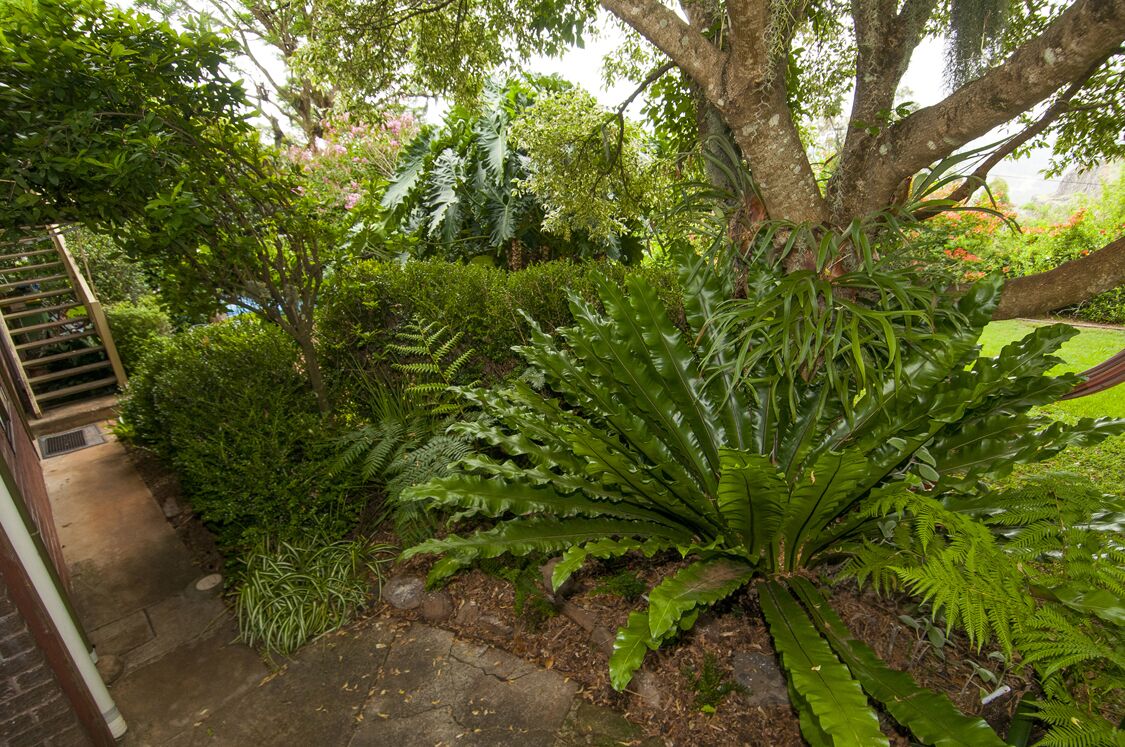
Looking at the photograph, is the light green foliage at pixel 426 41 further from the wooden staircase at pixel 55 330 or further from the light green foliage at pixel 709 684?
the wooden staircase at pixel 55 330

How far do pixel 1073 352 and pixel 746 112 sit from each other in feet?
14.9

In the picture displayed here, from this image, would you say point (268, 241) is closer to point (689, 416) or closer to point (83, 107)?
point (83, 107)

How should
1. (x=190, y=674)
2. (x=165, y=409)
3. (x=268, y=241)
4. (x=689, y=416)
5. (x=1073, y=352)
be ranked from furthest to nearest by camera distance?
(x=1073, y=352)
(x=165, y=409)
(x=268, y=241)
(x=190, y=674)
(x=689, y=416)

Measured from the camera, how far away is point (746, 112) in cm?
191

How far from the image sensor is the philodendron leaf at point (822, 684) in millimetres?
1094

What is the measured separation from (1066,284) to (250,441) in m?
3.50

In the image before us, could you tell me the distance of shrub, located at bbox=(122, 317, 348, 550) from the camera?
2537mm

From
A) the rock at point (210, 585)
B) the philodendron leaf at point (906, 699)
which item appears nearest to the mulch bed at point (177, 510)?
the rock at point (210, 585)

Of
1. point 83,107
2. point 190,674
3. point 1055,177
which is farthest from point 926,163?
point 190,674

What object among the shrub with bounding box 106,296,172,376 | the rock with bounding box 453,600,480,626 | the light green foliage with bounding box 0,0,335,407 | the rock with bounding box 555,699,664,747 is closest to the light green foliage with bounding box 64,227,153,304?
the shrub with bounding box 106,296,172,376

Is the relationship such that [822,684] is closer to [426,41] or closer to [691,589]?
[691,589]

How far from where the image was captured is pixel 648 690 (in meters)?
1.73

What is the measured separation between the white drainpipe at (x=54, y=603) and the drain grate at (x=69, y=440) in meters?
Answer: 4.03

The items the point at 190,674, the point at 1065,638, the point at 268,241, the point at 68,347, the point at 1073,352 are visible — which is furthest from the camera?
the point at 68,347
